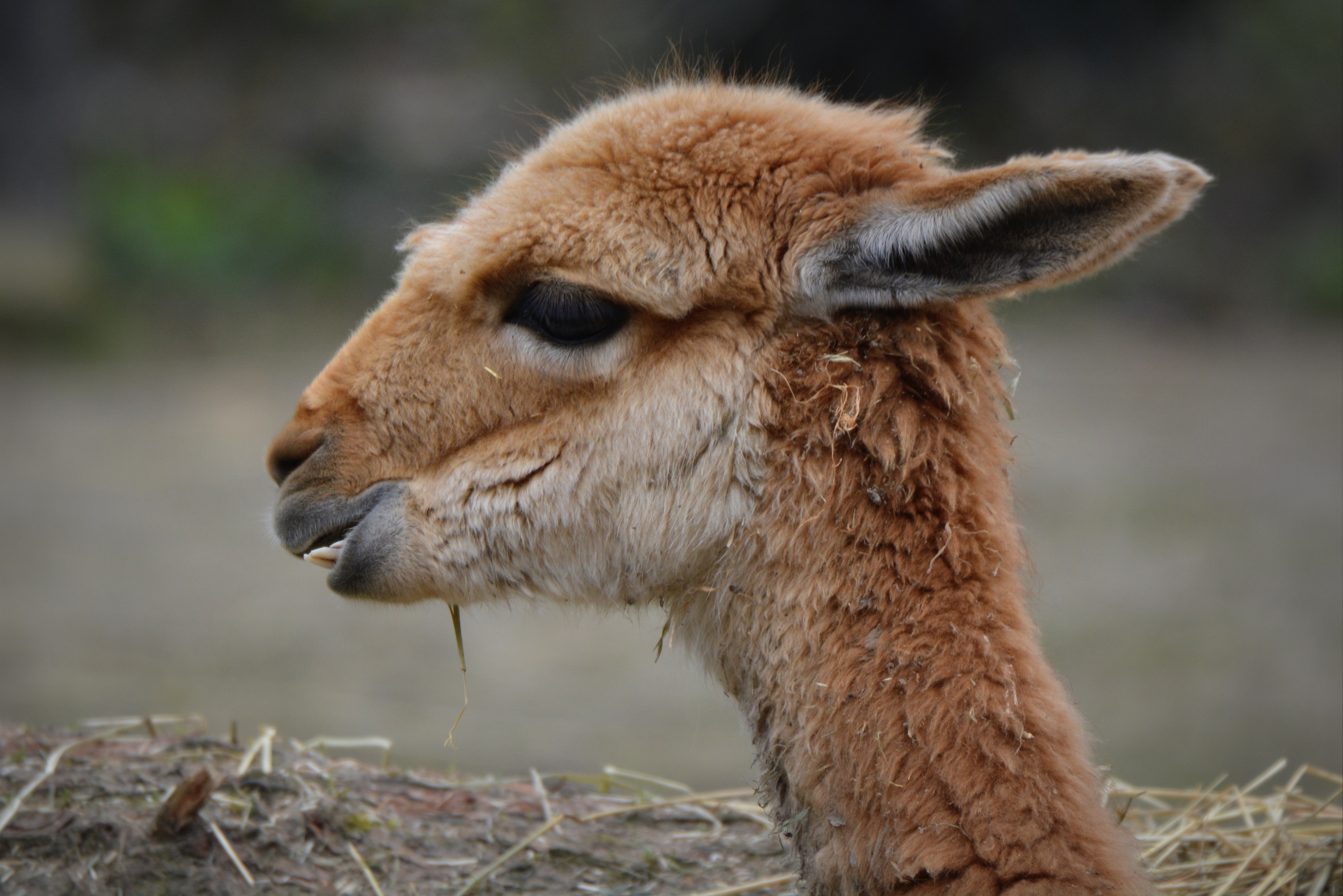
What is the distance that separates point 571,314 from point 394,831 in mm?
1582

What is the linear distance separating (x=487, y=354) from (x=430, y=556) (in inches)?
19.7

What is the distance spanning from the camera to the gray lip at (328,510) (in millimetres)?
2752

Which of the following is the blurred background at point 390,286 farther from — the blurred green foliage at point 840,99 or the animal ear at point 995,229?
the animal ear at point 995,229

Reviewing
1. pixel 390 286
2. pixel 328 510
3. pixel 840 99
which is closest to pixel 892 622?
pixel 328 510

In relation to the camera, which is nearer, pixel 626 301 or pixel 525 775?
→ pixel 626 301

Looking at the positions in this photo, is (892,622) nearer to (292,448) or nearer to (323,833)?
(292,448)

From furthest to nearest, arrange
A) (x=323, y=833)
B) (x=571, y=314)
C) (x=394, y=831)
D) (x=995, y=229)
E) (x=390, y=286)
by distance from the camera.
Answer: (x=390, y=286), (x=394, y=831), (x=323, y=833), (x=571, y=314), (x=995, y=229)

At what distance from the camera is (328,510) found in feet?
9.05

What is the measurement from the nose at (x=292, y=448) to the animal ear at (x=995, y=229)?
1.22 m

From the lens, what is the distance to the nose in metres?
2.79

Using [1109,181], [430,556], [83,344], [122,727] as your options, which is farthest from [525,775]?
[83,344]

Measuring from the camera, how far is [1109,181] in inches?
86.2

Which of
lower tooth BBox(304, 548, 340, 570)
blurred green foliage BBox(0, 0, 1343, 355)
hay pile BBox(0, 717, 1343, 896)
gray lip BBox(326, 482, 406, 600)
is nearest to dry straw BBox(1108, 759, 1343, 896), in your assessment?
hay pile BBox(0, 717, 1343, 896)

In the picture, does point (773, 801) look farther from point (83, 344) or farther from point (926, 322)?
point (83, 344)
